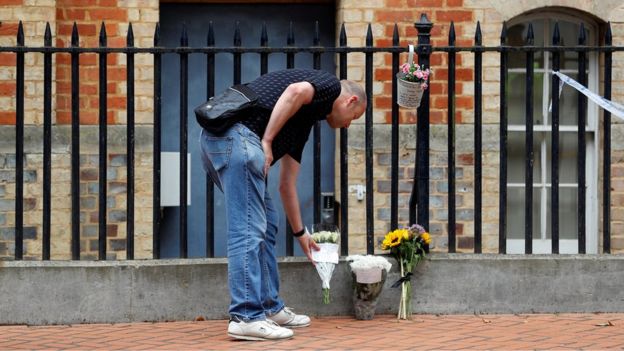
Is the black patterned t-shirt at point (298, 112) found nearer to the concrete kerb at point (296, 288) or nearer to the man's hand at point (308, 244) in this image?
the man's hand at point (308, 244)

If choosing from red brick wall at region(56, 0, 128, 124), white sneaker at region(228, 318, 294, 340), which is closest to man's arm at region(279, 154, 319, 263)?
white sneaker at region(228, 318, 294, 340)

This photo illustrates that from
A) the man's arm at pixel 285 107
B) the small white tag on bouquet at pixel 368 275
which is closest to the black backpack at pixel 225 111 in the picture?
the man's arm at pixel 285 107

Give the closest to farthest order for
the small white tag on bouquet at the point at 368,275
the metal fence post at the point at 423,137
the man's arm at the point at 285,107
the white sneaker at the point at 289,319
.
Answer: the man's arm at the point at 285,107 < the white sneaker at the point at 289,319 < the small white tag on bouquet at the point at 368,275 < the metal fence post at the point at 423,137

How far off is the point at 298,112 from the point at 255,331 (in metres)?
1.20

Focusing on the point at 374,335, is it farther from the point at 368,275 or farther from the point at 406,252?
the point at 406,252

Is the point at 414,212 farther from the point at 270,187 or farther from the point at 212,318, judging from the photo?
the point at 270,187

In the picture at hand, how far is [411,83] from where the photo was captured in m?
8.00

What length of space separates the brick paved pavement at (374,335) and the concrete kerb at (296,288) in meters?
0.08

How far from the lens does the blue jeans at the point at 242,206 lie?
7.08m

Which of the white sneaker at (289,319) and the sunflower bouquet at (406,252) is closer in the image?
the white sneaker at (289,319)

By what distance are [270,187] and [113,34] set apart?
5.65 feet

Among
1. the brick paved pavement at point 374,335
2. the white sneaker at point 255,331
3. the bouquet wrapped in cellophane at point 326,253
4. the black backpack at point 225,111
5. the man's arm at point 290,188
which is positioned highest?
the black backpack at point 225,111

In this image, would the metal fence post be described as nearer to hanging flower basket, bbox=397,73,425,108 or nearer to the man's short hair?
hanging flower basket, bbox=397,73,425,108

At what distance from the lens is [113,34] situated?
10.4 meters
